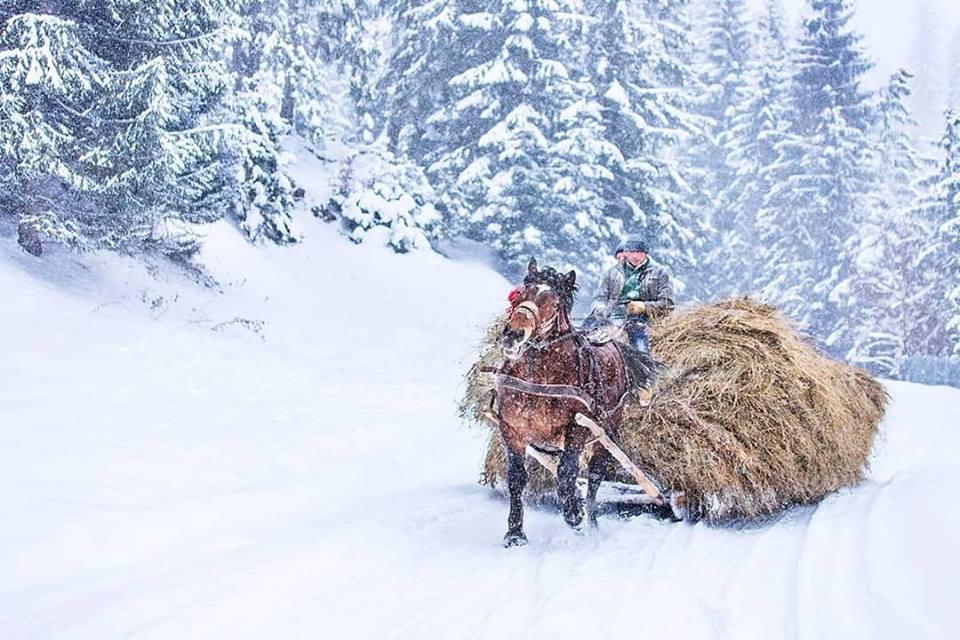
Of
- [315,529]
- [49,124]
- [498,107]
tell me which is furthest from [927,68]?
[315,529]

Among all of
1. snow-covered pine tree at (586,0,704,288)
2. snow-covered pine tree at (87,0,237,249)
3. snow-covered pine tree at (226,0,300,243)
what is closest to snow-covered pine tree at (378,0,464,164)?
snow-covered pine tree at (226,0,300,243)

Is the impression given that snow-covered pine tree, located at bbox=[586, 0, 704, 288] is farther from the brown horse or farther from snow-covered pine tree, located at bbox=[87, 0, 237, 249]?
the brown horse

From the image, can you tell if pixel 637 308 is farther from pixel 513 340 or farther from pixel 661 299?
pixel 513 340

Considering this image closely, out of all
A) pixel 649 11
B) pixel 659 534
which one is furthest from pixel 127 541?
pixel 649 11

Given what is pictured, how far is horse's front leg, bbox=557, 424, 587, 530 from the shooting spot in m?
5.56

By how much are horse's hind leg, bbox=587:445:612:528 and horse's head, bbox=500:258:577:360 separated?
3.62 feet

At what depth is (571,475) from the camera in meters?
5.55

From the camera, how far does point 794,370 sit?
6.38m

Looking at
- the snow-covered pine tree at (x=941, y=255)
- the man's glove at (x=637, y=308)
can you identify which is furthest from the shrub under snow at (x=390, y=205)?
the man's glove at (x=637, y=308)

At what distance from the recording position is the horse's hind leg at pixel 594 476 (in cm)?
612

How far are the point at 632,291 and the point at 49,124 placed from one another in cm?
833

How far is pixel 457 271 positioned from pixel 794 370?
1689cm

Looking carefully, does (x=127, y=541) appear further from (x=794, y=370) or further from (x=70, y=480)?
(x=794, y=370)

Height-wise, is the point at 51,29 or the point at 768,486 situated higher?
the point at 51,29
